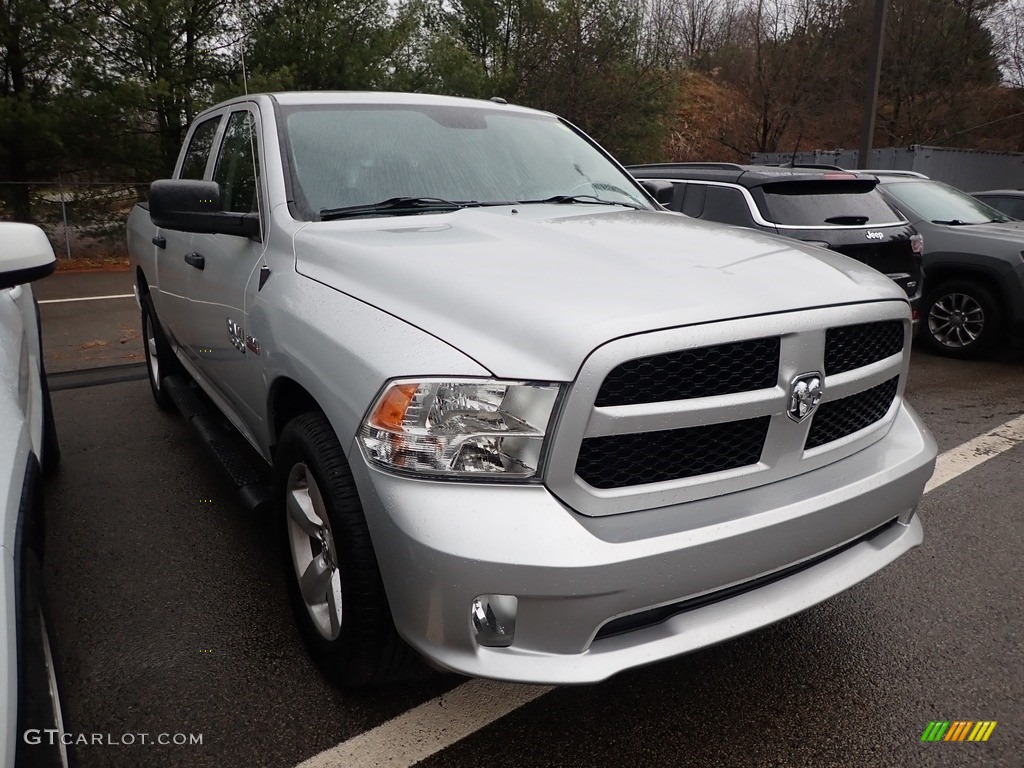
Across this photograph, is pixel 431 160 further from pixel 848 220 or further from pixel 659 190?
pixel 848 220

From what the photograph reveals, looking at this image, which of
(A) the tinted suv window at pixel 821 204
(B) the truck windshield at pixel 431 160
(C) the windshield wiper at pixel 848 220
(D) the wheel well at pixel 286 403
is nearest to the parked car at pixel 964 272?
(A) the tinted suv window at pixel 821 204

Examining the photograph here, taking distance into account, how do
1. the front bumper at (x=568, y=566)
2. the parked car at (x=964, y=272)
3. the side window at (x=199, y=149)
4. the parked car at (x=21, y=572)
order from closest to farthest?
the parked car at (x=21, y=572) < the front bumper at (x=568, y=566) < the side window at (x=199, y=149) < the parked car at (x=964, y=272)

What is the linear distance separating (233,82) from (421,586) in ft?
49.7

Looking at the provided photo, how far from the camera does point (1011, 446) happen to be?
488 cm

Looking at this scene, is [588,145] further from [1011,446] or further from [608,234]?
[1011,446]

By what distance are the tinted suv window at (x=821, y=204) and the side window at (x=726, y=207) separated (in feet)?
0.52

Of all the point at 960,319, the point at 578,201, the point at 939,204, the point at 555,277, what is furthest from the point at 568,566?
the point at 939,204

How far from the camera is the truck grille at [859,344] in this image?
7.17 feet

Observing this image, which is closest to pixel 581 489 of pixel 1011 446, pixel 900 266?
pixel 1011 446

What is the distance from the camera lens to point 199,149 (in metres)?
4.35

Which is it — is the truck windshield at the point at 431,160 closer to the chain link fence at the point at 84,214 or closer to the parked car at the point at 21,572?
the parked car at the point at 21,572

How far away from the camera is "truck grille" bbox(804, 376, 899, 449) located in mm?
2221

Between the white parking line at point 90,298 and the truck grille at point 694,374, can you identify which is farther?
the white parking line at point 90,298

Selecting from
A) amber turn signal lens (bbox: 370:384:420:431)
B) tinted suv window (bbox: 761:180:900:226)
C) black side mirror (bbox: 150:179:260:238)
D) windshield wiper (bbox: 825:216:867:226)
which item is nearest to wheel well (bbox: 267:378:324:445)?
amber turn signal lens (bbox: 370:384:420:431)
